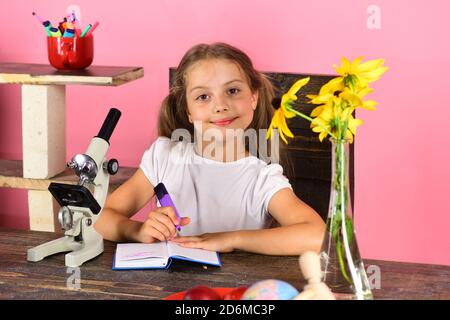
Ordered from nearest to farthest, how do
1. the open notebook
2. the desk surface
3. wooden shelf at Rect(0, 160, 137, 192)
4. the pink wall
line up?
the desk surface, the open notebook, wooden shelf at Rect(0, 160, 137, 192), the pink wall

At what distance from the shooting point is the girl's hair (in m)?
2.19

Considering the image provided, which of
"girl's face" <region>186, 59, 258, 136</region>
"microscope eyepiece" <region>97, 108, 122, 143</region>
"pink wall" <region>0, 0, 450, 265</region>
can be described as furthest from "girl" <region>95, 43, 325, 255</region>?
"pink wall" <region>0, 0, 450, 265</region>

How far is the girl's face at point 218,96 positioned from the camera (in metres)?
2.13

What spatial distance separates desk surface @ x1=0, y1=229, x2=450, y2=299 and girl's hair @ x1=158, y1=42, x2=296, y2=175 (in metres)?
0.60

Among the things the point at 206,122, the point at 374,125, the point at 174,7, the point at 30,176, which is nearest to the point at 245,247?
the point at 206,122

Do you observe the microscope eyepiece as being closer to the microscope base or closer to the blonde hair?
the microscope base

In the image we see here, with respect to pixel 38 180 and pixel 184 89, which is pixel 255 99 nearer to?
pixel 184 89

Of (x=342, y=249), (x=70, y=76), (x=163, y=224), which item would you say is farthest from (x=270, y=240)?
(x=70, y=76)

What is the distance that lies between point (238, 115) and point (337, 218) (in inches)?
31.3

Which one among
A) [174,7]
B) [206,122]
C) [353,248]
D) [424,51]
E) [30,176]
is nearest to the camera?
[353,248]

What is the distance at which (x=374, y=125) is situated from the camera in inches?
118

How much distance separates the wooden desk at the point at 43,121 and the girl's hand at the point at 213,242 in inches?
29.9

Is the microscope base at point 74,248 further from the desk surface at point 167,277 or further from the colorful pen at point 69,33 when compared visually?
the colorful pen at point 69,33

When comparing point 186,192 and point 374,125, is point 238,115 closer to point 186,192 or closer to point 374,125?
point 186,192
